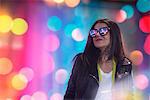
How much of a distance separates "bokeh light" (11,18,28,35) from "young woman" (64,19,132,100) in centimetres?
32

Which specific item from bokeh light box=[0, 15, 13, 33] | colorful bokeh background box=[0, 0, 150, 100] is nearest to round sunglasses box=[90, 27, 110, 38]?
colorful bokeh background box=[0, 0, 150, 100]

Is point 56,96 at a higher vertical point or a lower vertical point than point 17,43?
lower

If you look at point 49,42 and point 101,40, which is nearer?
point 101,40

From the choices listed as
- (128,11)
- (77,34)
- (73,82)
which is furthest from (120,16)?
(73,82)

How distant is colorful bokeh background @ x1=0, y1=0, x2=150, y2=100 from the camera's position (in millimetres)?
1703

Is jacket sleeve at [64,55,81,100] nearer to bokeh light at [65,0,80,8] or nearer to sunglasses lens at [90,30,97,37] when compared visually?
sunglasses lens at [90,30,97,37]

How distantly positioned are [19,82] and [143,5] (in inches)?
32.5

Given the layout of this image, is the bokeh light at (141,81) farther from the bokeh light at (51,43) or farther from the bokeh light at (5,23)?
the bokeh light at (5,23)

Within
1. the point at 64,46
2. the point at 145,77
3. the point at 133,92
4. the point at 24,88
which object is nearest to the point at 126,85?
the point at 133,92

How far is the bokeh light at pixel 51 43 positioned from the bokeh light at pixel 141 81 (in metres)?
0.48

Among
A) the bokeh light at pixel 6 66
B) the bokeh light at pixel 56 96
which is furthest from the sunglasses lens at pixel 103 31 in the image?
the bokeh light at pixel 6 66

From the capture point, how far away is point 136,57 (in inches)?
70.5

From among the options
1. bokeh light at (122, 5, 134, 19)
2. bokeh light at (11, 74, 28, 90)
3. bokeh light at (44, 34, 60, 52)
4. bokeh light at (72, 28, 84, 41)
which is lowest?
bokeh light at (11, 74, 28, 90)

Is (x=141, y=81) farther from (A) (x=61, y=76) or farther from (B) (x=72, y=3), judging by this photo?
(B) (x=72, y=3)
